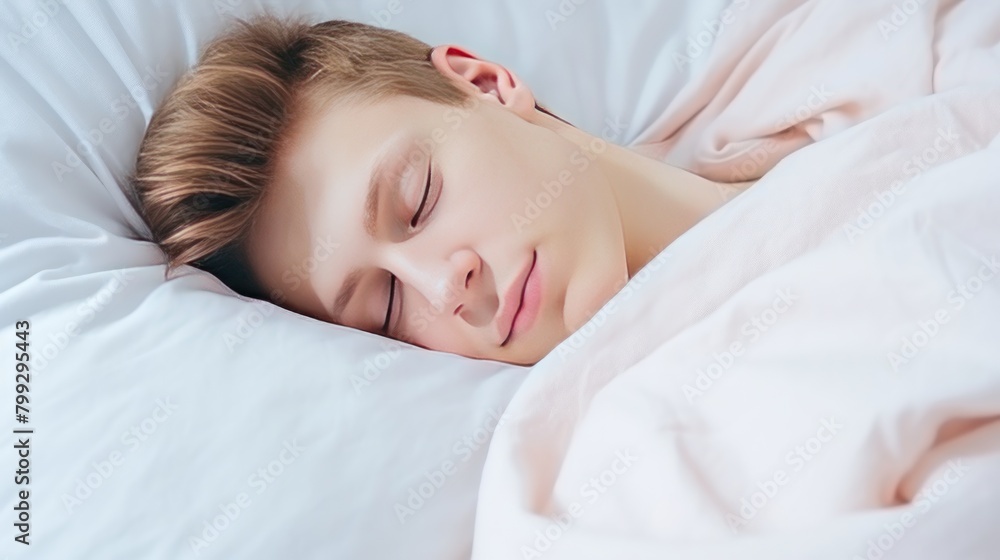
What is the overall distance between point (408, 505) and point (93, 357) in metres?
0.35

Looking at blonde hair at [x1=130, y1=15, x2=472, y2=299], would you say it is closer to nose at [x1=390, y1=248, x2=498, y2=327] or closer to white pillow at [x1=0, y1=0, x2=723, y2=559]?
white pillow at [x1=0, y1=0, x2=723, y2=559]

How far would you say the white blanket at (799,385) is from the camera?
530 millimetres

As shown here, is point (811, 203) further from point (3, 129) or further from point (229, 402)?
point (3, 129)

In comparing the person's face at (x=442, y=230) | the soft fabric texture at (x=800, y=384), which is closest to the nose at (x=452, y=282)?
the person's face at (x=442, y=230)

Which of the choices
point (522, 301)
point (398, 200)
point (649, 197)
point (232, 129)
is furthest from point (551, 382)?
point (232, 129)

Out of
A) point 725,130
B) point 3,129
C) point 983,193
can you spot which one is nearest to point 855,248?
point 983,193

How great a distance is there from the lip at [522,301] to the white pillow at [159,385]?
7 centimetres

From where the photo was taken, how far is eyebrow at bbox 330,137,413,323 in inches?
35.8

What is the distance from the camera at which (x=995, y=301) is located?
1.82ft

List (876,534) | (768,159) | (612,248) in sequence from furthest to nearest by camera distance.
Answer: (768,159)
(612,248)
(876,534)

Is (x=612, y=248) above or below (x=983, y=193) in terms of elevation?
below

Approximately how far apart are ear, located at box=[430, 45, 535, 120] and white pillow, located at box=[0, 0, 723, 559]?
365 mm

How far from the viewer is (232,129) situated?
3.28 ft

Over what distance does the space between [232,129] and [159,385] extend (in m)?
0.36
